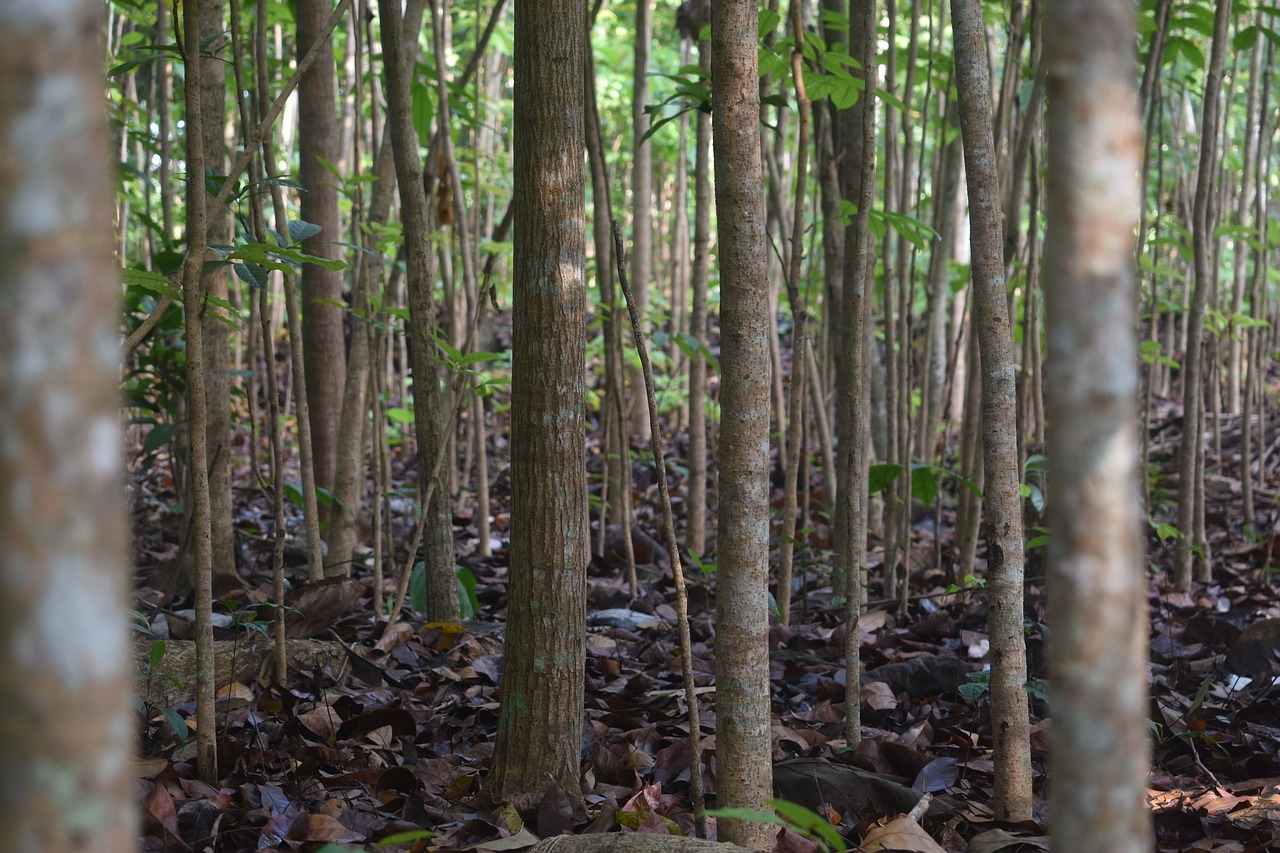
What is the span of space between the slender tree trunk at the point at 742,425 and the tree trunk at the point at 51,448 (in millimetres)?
1174

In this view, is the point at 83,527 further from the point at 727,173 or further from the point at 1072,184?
the point at 727,173

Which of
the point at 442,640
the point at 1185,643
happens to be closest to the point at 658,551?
the point at 442,640

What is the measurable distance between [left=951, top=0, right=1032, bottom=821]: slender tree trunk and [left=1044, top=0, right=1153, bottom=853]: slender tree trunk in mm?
1130

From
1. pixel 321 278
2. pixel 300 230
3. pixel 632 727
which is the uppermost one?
pixel 321 278

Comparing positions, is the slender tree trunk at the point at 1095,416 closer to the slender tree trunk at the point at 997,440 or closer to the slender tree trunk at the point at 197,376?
the slender tree trunk at the point at 997,440

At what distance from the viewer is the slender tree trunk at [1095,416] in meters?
0.77

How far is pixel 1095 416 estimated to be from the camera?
0.77m

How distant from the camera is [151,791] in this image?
1842 millimetres

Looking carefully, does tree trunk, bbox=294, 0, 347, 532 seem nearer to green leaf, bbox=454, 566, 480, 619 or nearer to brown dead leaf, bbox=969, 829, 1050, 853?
green leaf, bbox=454, 566, 480, 619

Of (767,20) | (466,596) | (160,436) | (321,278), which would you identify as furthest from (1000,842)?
(321,278)

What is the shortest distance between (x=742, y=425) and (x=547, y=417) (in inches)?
19.5

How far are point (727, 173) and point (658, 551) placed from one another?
3.05m

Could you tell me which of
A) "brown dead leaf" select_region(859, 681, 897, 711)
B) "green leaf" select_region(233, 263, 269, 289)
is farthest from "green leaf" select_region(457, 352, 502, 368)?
"brown dead leaf" select_region(859, 681, 897, 711)

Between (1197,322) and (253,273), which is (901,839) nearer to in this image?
(253,273)
